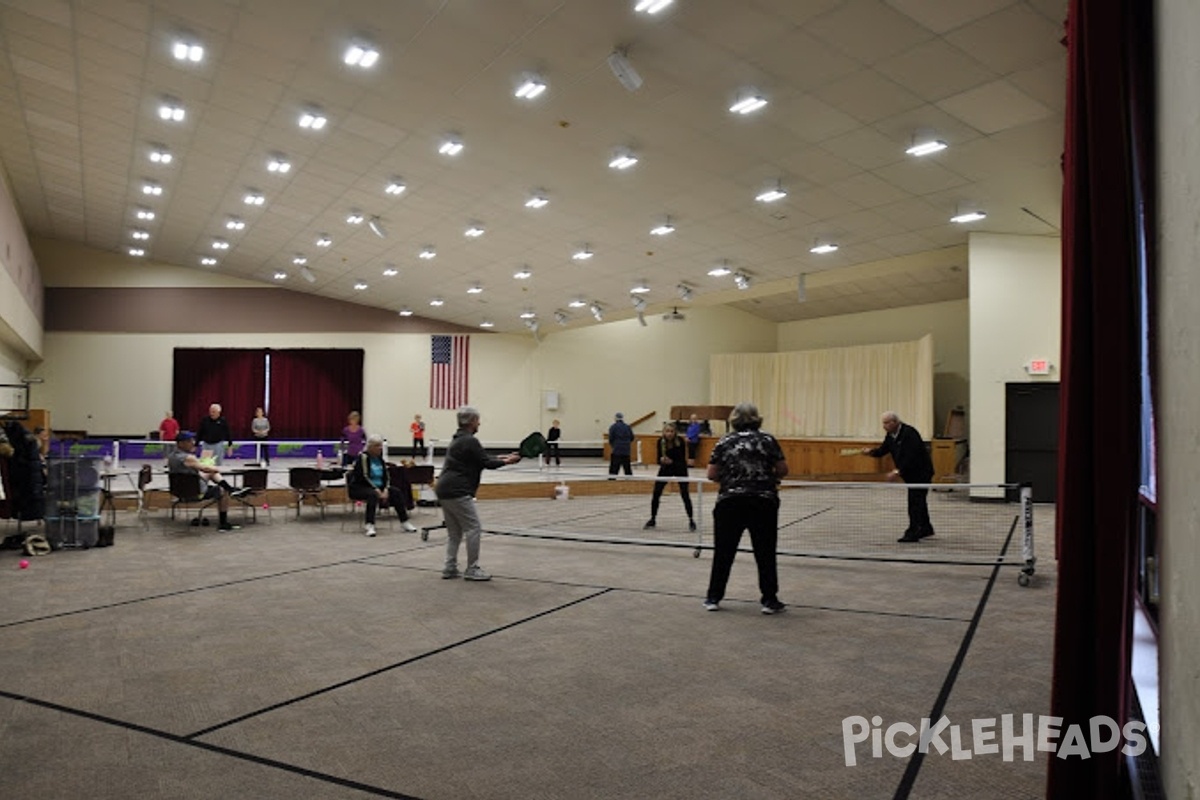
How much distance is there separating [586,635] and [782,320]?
24736mm

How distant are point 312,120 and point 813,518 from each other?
9.53m

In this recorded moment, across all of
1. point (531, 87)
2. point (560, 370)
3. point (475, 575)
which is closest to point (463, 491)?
point (475, 575)

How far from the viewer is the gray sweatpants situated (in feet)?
22.3

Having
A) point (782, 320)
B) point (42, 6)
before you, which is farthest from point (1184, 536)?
point (782, 320)

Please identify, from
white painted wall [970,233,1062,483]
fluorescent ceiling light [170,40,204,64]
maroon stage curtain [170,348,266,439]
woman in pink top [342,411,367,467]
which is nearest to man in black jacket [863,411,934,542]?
white painted wall [970,233,1062,483]

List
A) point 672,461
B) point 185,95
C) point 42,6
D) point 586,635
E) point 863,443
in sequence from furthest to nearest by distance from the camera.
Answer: point 863,443 → point 185,95 → point 672,461 → point 42,6 → point 586,635

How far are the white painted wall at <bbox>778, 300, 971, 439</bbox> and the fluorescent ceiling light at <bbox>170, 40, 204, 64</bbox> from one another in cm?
1854

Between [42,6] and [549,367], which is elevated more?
[42,6]

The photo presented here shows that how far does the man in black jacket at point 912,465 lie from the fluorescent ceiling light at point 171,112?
1133 centimetres

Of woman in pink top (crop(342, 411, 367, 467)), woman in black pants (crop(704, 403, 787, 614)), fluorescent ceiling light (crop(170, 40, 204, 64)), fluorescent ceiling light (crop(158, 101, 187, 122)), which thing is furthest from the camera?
woman in pink top (crop(342, 411, 367, 467))

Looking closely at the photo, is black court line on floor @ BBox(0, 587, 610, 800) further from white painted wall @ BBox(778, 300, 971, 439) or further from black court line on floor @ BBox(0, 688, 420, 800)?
white painted wall @ BBox(778, 300, 971, 439)

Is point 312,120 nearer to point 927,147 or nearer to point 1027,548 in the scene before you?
point 927,147

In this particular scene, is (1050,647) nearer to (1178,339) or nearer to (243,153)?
(1178,339)

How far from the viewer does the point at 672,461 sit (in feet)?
32.7
